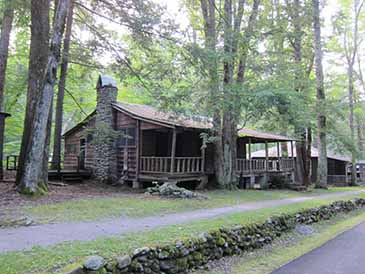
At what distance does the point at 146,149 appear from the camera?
17.6m

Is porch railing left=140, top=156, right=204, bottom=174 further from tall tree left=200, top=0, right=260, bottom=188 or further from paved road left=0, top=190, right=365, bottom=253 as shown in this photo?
paved road left=0, top=190, right=365, bottom=253

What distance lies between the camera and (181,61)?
44.9 ft

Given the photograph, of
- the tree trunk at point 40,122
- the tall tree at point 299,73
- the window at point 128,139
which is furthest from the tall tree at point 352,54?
the tree trunk at point 40,122

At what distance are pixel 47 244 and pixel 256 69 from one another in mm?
12458

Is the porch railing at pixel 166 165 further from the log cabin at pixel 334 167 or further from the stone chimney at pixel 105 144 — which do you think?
the log cabin at pixel 334 167

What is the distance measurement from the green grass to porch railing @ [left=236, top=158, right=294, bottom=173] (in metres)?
7.88

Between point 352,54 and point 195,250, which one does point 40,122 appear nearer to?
point 195,250

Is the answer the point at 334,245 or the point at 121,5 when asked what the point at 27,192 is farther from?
the point at 334,245

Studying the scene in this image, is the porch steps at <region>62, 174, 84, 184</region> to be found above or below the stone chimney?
below

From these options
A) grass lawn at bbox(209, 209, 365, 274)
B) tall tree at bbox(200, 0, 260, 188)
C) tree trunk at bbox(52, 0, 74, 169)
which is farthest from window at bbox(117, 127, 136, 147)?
grass lawn at bbox(209, 209, 365, 274)

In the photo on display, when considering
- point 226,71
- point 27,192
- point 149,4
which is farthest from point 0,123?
point 226,71

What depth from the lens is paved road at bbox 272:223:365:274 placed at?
6059 mm

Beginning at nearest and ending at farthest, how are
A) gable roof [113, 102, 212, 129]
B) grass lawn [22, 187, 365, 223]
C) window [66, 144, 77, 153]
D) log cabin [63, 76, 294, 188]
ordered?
1. grass lawn [22, 187, 365, 223]
2. gable roof [113, 102, 212, 129]
3. log cabin [63, 76, 294, 188]
4. window [66, 144, 77, 153]

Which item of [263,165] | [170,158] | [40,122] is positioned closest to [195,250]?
[40,122]
